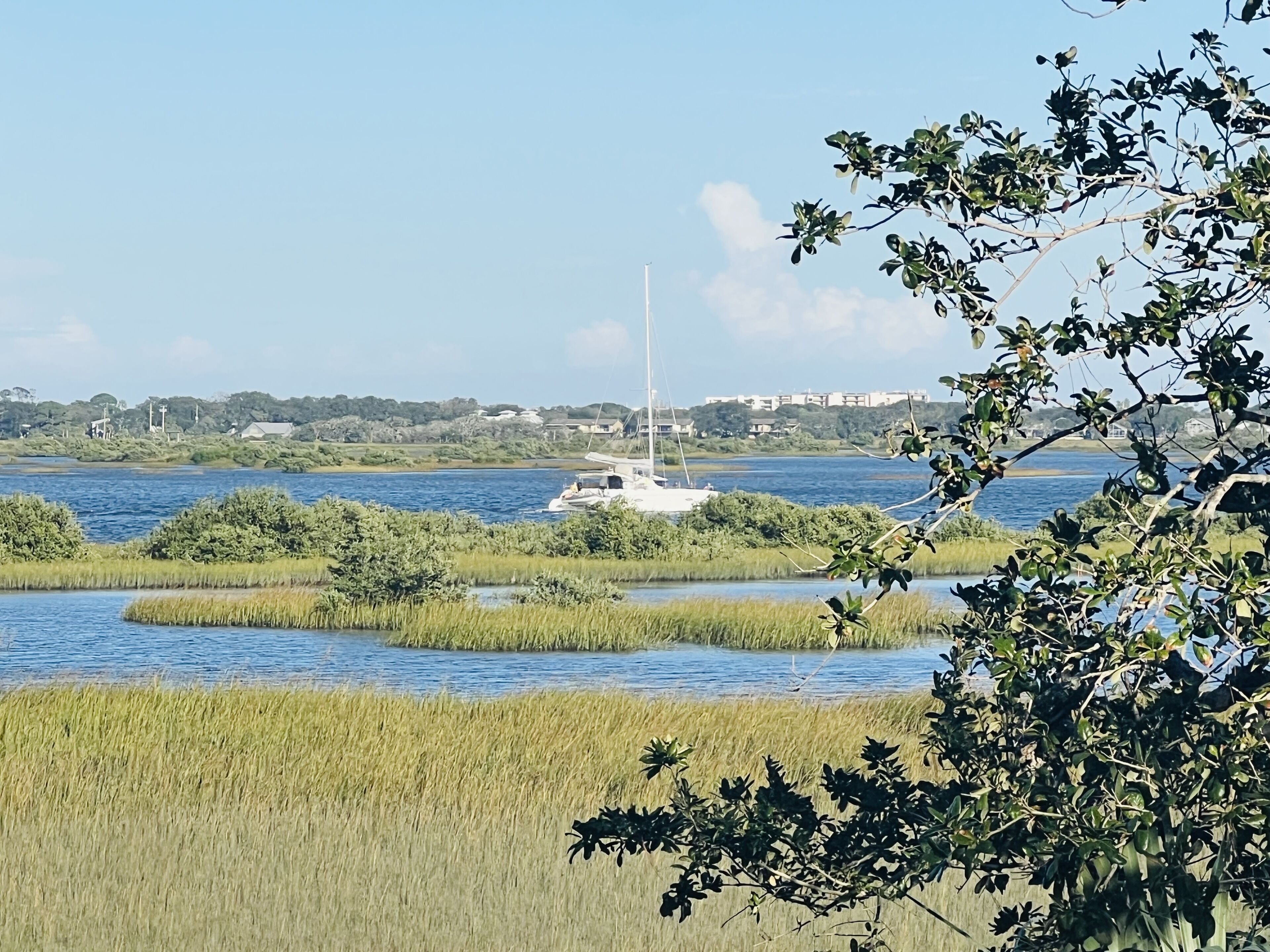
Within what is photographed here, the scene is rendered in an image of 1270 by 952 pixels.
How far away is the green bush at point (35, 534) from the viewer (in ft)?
126

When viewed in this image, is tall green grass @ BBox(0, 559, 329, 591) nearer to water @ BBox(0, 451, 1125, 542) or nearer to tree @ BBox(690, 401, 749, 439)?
water @ BBox(0, 451, 1125, 542)

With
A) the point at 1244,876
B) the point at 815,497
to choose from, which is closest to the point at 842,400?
the point at 815,497

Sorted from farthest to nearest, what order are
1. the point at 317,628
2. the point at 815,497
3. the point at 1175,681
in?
1. the point at 815,497
2. the point at 317,628
3. the point at 1175,681

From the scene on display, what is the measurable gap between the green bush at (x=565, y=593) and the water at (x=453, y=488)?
75.7ft

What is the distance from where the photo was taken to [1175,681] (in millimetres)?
4043

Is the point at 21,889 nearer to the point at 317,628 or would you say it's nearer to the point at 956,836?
the point at 956,836

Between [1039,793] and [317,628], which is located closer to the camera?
[1039,793]

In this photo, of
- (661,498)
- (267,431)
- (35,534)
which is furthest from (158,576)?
(267,431)

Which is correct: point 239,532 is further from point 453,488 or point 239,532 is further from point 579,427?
point 579,427

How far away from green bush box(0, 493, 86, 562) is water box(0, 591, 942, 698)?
9.87m

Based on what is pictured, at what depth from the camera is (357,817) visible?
10938 mm

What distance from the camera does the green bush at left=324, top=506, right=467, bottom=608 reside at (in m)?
29.0

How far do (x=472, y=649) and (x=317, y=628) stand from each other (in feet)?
13.5

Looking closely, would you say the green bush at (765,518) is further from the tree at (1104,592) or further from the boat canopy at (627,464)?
the tree at (1104,592)
